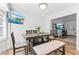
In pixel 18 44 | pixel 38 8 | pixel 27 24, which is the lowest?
pixel 18 44

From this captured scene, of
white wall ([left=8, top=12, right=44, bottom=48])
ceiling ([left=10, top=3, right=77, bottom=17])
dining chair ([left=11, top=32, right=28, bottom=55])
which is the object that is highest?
ceiling ([left=10, top=3, right=77, bottom=17])

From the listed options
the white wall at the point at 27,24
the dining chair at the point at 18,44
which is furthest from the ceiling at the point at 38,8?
the dining chair at the point at 18,44

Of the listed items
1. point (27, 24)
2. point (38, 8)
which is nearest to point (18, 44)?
point (27, 24)

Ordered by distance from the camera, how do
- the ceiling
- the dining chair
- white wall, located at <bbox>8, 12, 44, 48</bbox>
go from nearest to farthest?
1. the dining chair
2. white wall, located at <bbox>8, 12, 44, 48</bbox>
3. the ceiling

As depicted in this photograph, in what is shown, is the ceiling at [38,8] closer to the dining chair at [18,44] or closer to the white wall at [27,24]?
the white wall at [27,24]

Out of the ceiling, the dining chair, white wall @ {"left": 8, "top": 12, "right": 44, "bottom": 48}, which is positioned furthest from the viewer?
the ceiling

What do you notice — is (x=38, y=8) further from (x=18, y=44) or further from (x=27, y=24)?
(x=18, y=44)

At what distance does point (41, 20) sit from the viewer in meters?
2.34

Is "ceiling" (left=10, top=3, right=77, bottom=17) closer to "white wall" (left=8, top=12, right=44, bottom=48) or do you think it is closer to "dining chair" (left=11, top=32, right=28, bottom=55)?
"white wall" (left=8, top=12, right=44, bottom=48)

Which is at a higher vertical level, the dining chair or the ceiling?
the ceiling

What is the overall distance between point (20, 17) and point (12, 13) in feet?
1.67

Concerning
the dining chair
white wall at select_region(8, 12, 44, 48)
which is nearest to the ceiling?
white wall at select_region(8, 12, 44, 48)

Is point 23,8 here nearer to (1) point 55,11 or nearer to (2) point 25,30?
(2) point 25,30

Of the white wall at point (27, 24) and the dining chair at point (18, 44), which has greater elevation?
the white wall at point (27, 24)
